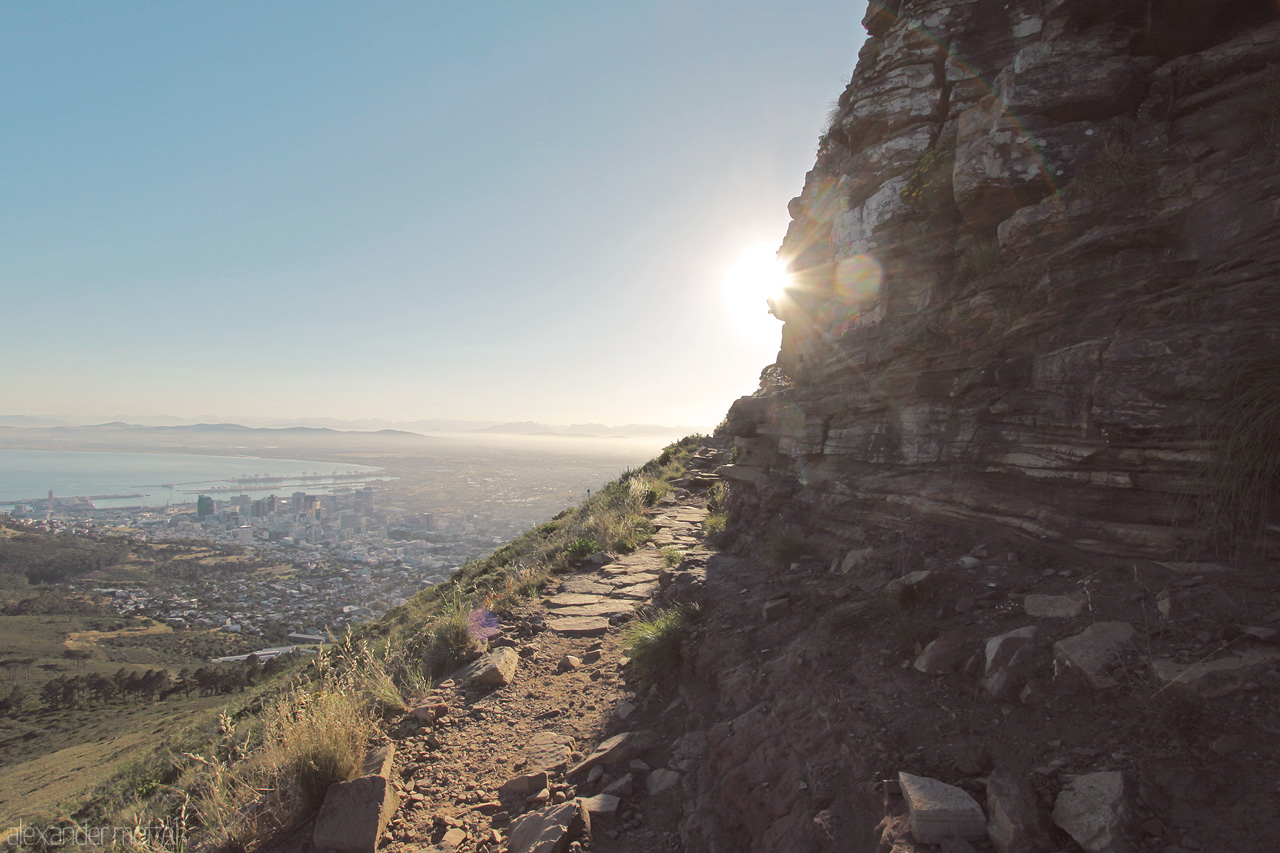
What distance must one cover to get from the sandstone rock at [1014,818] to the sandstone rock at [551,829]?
2.53 m

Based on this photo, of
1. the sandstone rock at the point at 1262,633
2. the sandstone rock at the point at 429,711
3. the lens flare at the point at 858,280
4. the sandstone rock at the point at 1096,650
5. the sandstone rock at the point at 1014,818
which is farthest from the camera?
the lens flare at the point at 858,280

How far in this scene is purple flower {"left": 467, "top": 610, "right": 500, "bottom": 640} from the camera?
7.30m

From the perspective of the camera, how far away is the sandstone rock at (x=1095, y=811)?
218 cm

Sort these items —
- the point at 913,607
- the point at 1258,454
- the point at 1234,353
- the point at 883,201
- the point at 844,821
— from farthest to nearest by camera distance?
1. the point at 883,201
2. the point at 913,607
3. the point at 1234,353
4. the point at 1258,454
5. the point at 844,821

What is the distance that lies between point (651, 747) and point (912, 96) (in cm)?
939

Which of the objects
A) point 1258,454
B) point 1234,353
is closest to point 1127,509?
point 1258,454

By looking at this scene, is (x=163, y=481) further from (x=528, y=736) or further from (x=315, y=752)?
(x=528, y=736)

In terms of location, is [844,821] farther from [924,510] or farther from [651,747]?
[924,510]

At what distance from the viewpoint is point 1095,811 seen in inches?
90.1

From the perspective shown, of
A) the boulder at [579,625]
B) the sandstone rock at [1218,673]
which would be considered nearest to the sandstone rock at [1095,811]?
the sandstone rock at [1218,673]

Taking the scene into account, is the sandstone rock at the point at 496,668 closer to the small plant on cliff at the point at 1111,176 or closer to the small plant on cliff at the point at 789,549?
the small plant on cliff at the point at 789,549

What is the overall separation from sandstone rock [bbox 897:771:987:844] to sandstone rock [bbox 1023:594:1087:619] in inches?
65.6

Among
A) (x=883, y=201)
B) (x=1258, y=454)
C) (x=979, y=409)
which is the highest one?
(x=883, y=201)

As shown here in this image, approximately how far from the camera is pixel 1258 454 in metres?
3.37
